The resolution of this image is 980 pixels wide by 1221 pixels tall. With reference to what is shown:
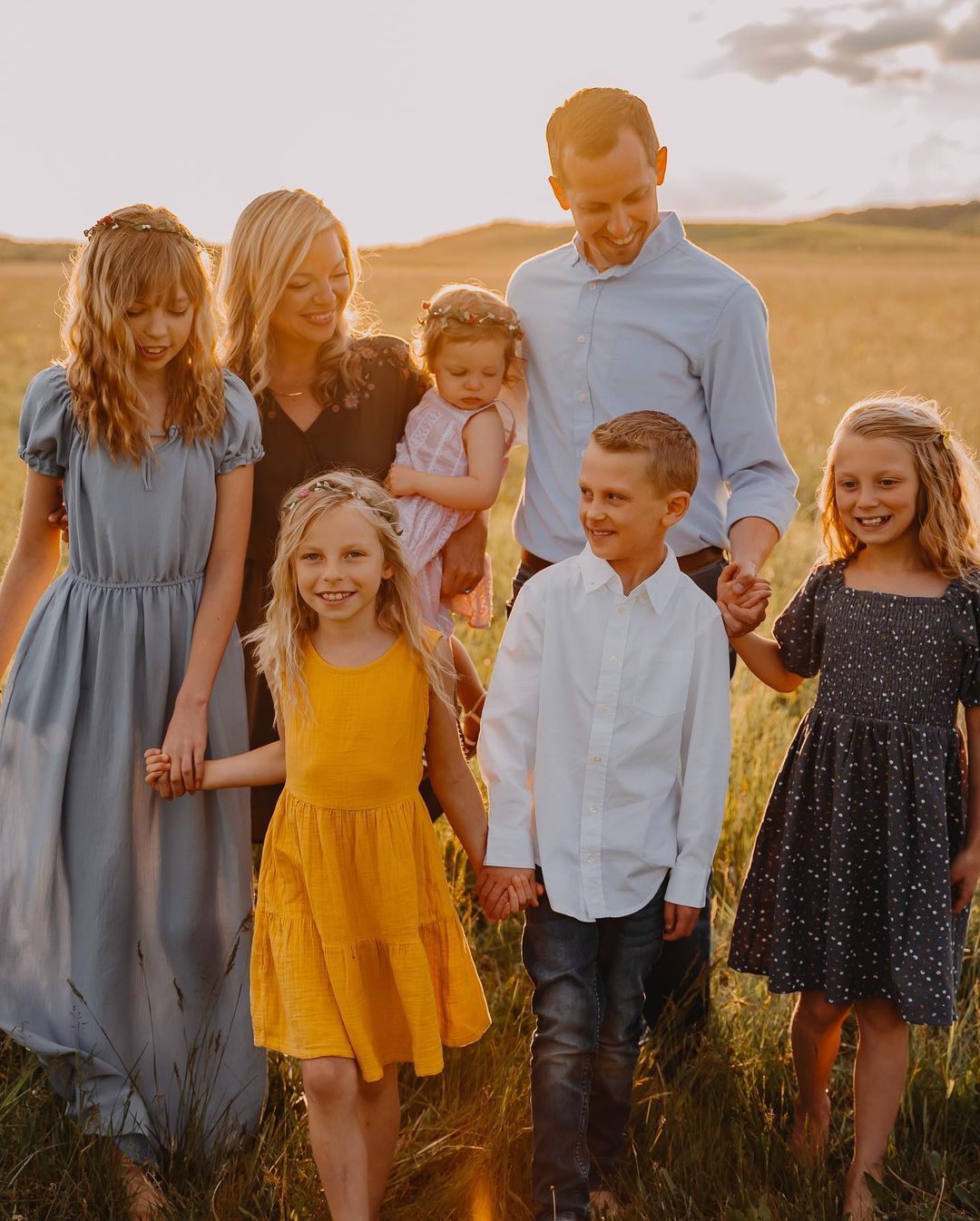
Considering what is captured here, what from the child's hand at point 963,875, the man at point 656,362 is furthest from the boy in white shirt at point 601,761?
the child's hand at point 963,875

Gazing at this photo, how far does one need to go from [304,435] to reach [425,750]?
1.00 m

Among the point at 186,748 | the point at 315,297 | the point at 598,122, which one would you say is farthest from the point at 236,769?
the point at 598,122

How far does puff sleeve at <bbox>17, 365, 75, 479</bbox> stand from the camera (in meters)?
2.98

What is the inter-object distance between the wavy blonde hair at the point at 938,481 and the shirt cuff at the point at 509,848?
3.87 ft

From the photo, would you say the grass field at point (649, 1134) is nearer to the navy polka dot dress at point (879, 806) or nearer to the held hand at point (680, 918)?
the navy polka dot dress at point (879, 806)

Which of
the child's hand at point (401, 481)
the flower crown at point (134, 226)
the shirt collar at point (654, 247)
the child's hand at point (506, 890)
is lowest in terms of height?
the child's hand at point (506, 890)

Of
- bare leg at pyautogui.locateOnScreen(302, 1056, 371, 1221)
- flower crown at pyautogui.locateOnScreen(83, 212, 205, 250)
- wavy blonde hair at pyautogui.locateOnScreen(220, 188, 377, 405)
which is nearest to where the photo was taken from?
bare leg at pyautogui.locateOnScreen(302, 1056, 371, 1221)

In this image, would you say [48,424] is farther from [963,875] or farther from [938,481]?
[963,875]

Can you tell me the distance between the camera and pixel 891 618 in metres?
2.97

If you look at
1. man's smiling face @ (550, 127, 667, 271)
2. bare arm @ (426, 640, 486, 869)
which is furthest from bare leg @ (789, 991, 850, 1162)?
man's smiling face @ (550, 127, 667, 271)

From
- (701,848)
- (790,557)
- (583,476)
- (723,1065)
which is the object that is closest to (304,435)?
(583,476)

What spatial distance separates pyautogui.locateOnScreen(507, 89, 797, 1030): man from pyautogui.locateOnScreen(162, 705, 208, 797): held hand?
117 centimetres

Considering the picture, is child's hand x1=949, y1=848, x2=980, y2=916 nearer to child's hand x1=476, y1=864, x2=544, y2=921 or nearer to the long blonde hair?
child's hand x1=476, y1=864, x2=544, y2=921

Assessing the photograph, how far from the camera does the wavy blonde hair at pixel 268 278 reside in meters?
3.28
